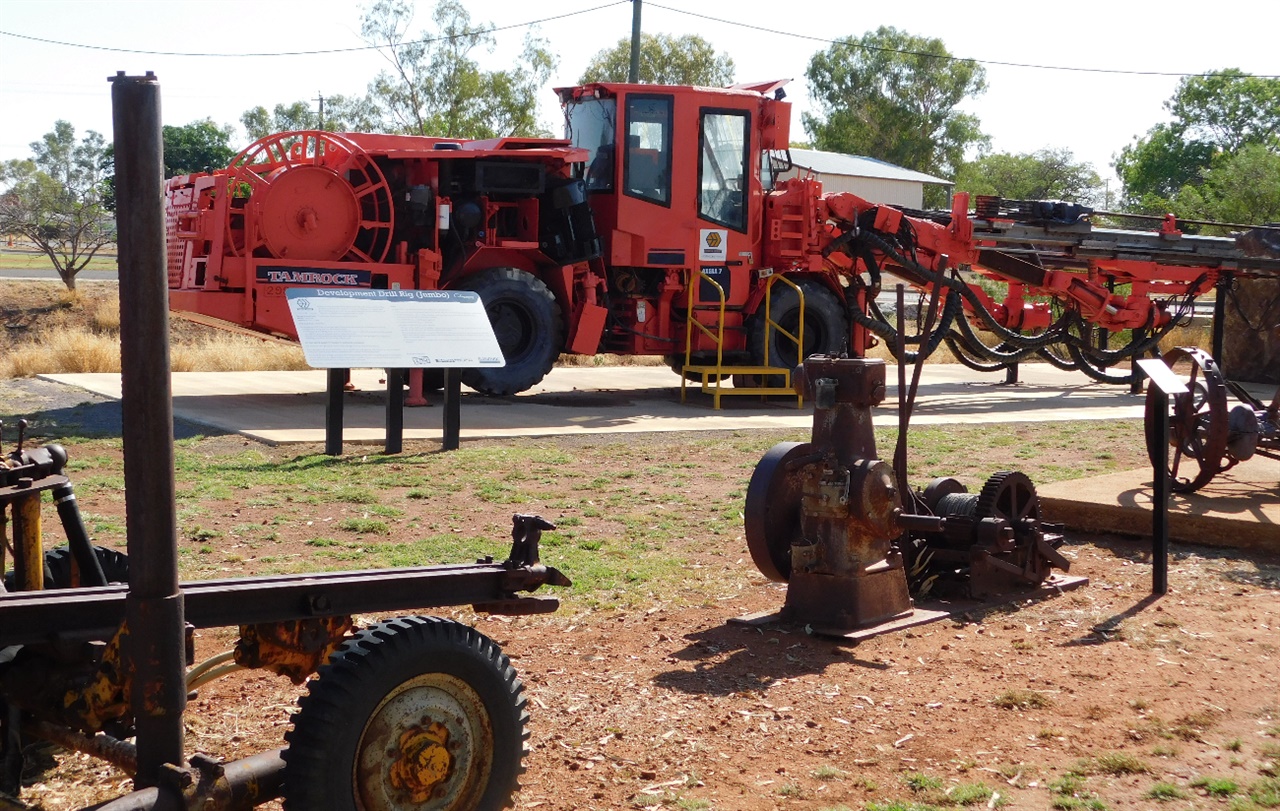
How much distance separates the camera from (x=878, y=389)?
614 cm

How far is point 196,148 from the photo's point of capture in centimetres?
6281

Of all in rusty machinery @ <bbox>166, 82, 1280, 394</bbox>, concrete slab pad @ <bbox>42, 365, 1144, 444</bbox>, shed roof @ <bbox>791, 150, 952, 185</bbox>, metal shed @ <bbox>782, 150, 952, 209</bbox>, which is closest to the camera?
concrete slab pad @ <bbox>42, 365, 1144, 444</bbox>

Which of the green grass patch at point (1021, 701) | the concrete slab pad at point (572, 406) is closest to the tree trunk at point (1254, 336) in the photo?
the concrete slab pad at point (572, 406)

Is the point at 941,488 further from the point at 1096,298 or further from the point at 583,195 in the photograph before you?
the point at 1096,298

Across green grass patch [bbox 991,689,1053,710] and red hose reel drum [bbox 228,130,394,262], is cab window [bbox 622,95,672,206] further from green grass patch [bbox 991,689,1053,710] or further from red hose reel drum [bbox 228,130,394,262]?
green grass patch [bbox 991,689,1053,710]

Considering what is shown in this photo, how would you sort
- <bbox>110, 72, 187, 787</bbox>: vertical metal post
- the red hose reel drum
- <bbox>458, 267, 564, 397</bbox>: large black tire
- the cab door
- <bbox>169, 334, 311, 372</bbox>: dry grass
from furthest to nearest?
<bbox>169, 334, 311, 372</bbox>: dry grass → the cab door → <bbox>458, 267, 564, 397</bbox>: large black tire → the red hose reel drum → <bbox>110, 72, 187, 787</bbox>: vertical metal post

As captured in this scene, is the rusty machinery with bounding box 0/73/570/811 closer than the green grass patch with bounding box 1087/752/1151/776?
Yes

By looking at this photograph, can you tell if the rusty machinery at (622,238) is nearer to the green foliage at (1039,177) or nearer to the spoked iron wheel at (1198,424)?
the spoked iron wheel at (1198,424)

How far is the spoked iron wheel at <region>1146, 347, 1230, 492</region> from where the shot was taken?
8.38m

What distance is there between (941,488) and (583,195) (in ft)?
25.1

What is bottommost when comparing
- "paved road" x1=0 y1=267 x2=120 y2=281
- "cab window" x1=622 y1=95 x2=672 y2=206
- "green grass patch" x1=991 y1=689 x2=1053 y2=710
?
"green grass patch" x1=991 y1=689 x2=1053 y2=710

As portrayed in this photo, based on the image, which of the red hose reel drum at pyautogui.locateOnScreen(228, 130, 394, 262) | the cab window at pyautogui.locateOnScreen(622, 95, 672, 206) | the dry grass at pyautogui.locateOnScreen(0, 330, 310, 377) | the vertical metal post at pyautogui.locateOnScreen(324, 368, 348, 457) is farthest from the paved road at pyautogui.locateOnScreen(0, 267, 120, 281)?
the vertical metal post at pyautogui.locateOnScreen(324, 368, 348, 457)

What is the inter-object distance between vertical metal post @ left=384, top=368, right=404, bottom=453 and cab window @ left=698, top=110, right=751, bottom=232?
5329mm

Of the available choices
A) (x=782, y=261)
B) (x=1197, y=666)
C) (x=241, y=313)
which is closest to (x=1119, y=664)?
(x=1197, y=666)
